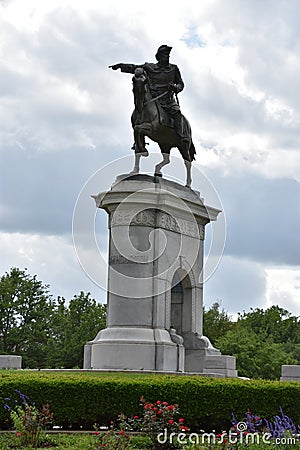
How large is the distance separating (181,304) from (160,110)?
5.55m

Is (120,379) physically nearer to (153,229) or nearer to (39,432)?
(39,432)

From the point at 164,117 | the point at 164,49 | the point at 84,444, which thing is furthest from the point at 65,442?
the point at 164,49

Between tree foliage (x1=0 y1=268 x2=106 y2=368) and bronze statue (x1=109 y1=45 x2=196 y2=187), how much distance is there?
1868 centimetres

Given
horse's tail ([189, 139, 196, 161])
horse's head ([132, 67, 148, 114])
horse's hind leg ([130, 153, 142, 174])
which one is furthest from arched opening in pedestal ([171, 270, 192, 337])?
horse's head ([132, 67, 148, 114])

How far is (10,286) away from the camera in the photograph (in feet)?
140

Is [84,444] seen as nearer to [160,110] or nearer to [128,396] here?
[128,396]

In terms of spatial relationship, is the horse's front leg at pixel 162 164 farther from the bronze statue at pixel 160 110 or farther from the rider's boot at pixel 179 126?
the rider's boot at pixel 179 126

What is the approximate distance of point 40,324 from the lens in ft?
140

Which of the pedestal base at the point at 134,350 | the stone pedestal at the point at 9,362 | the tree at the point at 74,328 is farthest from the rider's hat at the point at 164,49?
the tree at the point at 74,328

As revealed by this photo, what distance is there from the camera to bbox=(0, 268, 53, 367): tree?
4209cm

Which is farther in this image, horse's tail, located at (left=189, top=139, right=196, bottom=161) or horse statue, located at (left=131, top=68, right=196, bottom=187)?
horse's tail, located at (left=189, top=139, right=196, bottom=161)

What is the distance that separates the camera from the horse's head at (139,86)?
22266mm

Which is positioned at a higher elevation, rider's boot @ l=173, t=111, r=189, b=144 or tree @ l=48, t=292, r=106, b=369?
rider's boot @ l=173, t=111, r=189, b=144

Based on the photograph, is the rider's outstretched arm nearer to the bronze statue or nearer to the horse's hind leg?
the bronze statue
